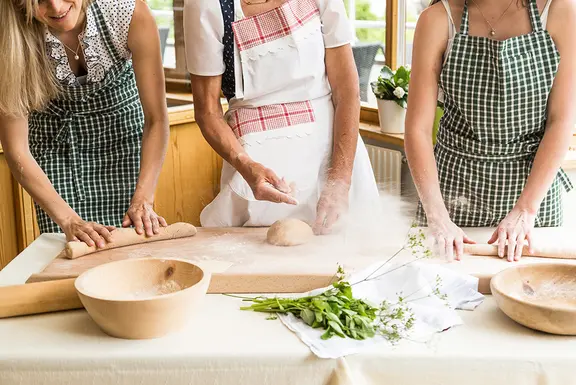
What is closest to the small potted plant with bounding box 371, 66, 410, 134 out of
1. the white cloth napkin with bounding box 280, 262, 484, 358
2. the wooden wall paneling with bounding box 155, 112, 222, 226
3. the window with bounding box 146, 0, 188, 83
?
the wooden wall paneling with bounding box 155, 112, 222, 226

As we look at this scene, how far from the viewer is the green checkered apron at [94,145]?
2.25 metres

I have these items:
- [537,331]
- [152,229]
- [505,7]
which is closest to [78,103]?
[152,229]

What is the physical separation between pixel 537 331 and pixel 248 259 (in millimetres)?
654

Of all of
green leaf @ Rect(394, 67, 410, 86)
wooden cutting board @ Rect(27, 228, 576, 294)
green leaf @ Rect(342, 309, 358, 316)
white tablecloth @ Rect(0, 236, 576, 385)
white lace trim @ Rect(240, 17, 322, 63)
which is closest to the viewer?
white tablecloth @ Rect(0, 236, 576, 385)

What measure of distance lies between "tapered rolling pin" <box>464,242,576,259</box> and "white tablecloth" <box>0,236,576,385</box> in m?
0.35

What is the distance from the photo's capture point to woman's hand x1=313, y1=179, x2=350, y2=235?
1963 mm

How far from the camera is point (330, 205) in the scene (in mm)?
2043

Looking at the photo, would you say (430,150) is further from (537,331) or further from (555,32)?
(537,331)

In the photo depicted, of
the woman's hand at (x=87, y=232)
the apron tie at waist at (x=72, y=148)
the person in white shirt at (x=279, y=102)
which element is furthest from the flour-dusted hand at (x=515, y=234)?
the apron tie at waist at (x=72, y=148)

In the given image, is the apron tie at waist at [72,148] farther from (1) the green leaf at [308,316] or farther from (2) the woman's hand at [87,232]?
(1) the green leaf at [308,316]

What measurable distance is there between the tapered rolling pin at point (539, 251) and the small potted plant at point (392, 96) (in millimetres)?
1806

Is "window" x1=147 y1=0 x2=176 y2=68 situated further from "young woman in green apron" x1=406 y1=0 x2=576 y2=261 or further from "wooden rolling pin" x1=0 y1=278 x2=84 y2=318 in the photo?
"wooden rolling pin" x1=0 y1=278 x2=84 y2=318

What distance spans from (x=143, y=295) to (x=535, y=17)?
1.21 metres

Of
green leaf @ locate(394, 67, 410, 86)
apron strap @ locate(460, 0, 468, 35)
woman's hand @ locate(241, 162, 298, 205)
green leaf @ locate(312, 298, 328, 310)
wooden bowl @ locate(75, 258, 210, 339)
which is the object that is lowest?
green leaf @ locate(312, 298, 328, 310)
